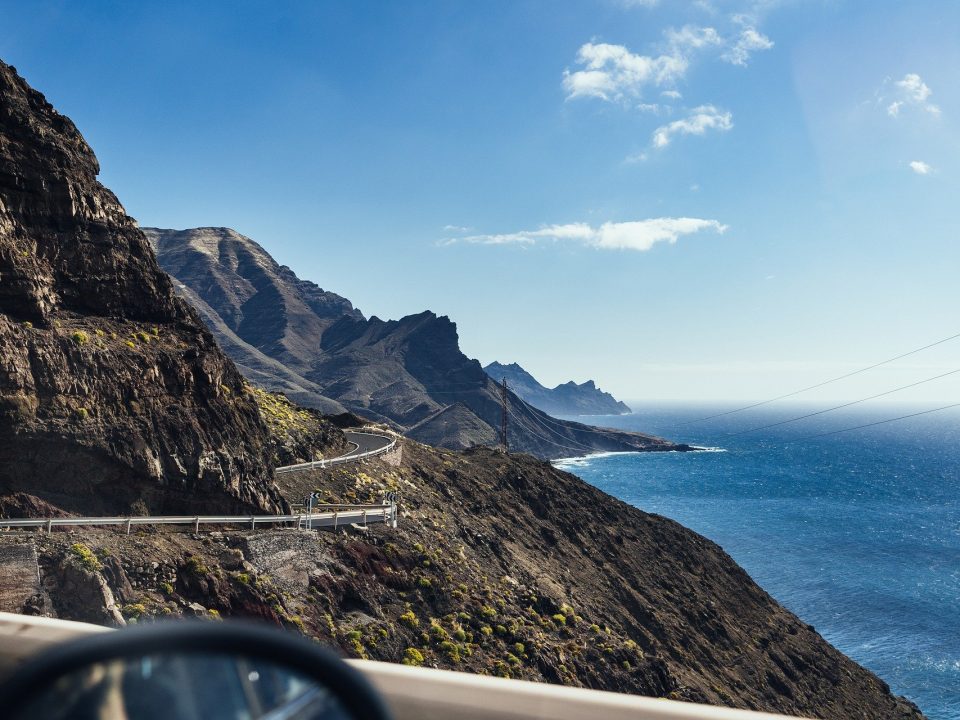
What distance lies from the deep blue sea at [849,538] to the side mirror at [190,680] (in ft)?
180

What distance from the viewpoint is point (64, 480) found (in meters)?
22.6

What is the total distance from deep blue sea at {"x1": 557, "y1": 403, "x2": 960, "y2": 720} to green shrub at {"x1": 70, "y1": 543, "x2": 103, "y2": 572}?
49.7 meters

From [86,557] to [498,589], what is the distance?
20266 mm

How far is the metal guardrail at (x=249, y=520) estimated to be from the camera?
19906mm

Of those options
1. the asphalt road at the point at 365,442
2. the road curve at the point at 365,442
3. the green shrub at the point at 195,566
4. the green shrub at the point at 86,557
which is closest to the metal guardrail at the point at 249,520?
the green shrub at the point at 86,557

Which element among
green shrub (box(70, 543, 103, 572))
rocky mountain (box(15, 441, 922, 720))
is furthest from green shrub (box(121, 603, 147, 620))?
green shrub (box(70, 543, 103, 572))

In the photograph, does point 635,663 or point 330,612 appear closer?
point 330,612

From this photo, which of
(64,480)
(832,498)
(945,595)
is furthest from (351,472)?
(832,498)

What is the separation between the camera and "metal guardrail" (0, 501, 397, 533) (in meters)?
19.9

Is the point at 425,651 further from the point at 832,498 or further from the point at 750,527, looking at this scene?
the point at 832,498

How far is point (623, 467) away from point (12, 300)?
162 meters

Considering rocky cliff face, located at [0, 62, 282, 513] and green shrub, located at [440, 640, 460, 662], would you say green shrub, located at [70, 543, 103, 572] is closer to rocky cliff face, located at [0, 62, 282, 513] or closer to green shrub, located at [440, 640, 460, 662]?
rocky cliff face, located at [0, 62, 282, 513]

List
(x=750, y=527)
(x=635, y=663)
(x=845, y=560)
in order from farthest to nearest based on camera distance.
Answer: (x=750, y=527) → (x=845, y=560) → (x=635, y=663)

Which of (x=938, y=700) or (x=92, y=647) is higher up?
(x=92, y=647)
